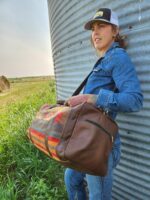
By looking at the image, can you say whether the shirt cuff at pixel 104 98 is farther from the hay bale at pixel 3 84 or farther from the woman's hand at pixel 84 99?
the hay bale at pixel 3 84

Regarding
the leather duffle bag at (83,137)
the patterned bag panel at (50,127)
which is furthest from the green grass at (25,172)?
the leather duffle bag at (83,137)

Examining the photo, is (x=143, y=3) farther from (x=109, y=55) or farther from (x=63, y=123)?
(x=63, y=123)

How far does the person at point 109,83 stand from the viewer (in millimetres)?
2949

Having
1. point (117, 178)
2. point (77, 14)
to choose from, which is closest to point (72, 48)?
point (77, 14)

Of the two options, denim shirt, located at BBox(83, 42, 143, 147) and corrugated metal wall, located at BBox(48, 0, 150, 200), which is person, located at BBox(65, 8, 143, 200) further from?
corrugated metal wall, located at BBox(48, 0, 150, 200)

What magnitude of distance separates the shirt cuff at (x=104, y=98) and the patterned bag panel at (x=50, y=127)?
210mm

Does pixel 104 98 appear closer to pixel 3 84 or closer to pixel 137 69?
pixel 137 69

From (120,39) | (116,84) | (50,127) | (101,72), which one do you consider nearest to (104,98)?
(116,84)

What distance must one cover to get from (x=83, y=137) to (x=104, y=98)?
12.0 inches

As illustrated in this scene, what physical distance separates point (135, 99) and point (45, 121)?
0.67m

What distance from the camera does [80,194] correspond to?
3.74 meters

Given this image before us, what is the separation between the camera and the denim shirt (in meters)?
2.93

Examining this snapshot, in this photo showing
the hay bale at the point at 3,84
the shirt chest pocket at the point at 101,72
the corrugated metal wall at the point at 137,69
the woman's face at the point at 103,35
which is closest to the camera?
the shirt chest pocket at the point at 101,72

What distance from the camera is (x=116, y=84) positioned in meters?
3.01
